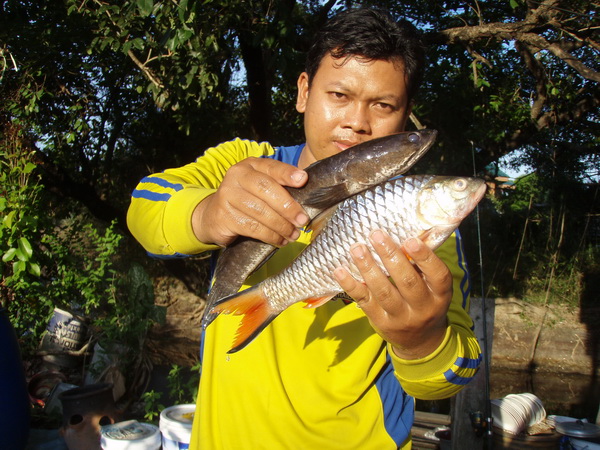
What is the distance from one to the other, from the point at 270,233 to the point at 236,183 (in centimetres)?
19

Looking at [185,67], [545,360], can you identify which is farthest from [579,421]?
[545,360]

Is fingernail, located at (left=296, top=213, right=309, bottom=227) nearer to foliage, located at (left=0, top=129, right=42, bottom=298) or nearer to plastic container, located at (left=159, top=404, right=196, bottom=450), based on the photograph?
plastic container, located at (left=159, top=404, right=196, bottom=450)

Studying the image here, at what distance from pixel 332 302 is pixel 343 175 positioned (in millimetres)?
597

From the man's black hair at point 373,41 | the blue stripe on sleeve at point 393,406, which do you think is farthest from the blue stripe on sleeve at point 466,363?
the man's black hair at point 373,41

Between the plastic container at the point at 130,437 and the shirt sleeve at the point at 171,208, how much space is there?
2.55 meters

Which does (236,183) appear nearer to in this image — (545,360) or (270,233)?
(270,233)

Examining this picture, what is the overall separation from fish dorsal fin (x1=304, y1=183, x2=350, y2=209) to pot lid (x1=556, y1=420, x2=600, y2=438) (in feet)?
13.3

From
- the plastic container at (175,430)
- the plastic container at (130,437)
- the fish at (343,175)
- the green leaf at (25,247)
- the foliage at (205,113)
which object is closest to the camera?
the fish at (343,175)

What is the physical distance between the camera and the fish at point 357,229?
152cm

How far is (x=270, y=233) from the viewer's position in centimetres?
156

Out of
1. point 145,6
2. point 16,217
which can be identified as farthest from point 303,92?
point 16,217

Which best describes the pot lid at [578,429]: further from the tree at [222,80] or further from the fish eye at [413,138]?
the fish eye at [413,138]

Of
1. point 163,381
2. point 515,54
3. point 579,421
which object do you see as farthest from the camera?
point 515,54

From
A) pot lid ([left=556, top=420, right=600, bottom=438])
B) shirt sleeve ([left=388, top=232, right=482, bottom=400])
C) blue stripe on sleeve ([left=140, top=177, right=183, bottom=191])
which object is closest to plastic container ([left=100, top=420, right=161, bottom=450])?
blue stripe on sleeve ([left=140, top=177, right=183, bottom=191])
